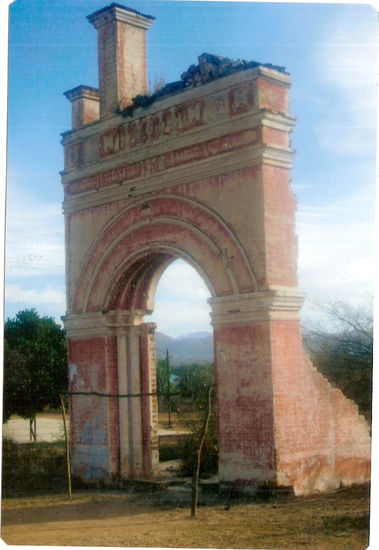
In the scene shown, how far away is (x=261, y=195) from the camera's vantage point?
9.97 metres

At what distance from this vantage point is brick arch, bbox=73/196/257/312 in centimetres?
1038

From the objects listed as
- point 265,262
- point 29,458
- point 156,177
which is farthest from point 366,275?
point 29,458

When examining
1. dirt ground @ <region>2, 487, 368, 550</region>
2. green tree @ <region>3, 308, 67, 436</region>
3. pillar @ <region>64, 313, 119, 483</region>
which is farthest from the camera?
green tree @ <region>3, 308, 67, 436</region>

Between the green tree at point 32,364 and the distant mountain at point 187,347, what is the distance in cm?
167

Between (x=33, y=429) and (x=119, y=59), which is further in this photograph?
(x=33, y=429)

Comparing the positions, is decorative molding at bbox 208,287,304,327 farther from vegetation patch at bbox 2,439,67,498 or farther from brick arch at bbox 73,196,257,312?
vegetation patch at bbox 2,439,67,498

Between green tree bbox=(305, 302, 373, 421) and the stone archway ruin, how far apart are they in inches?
7.2

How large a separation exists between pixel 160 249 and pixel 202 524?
398 centimetres

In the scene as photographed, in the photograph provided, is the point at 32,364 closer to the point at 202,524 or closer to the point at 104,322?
the point at 104,322

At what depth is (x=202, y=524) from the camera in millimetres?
9289

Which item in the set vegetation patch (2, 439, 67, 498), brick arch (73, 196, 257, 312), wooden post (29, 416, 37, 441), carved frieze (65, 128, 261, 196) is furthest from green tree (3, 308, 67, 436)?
carved frieze (65, 128, 261, 196)

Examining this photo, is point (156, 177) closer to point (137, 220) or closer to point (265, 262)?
point (137, 220)

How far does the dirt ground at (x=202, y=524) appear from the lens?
28.8 feet

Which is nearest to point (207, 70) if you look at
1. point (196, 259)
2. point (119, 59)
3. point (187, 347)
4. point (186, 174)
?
point (186, 174)
